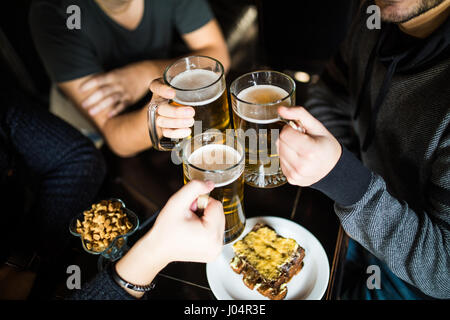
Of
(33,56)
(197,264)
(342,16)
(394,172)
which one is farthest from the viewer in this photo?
(33,56)

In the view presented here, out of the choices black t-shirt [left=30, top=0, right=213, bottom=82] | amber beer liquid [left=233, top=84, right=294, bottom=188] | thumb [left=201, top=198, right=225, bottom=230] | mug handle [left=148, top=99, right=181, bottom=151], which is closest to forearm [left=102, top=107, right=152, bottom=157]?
black t-shirt [left=30, top=0, right=213, bottom=82]

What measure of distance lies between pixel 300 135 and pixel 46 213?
1067mm

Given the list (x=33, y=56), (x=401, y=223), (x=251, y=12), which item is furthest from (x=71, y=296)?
(x=33, y=56)

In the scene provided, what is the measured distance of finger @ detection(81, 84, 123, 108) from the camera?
5.34 feet

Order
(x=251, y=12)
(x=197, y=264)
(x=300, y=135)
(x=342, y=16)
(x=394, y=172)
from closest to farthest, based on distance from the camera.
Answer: (x=300, y=135), (x=197, y=264), (x=394, y=172), (x=342, y=16), (x=251, y=12)

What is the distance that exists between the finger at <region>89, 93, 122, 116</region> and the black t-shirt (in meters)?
0.18

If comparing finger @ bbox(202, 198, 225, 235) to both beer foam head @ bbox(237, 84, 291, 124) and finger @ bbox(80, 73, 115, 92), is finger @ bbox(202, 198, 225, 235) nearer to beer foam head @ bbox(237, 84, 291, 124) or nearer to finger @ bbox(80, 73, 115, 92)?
beer foam head @ bbox(237, 84, 291, 124)

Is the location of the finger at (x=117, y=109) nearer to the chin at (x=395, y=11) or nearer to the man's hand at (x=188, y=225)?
the man's hand at (x=188, y=225)

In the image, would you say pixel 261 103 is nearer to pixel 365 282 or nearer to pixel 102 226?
pixel 102 226

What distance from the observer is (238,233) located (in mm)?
1072

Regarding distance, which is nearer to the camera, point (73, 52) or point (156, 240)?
point (156, 240)

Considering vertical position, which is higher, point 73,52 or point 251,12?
point 73,52

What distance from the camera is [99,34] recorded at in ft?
5.82

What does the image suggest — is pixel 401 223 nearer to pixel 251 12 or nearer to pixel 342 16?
pixel 342 16
